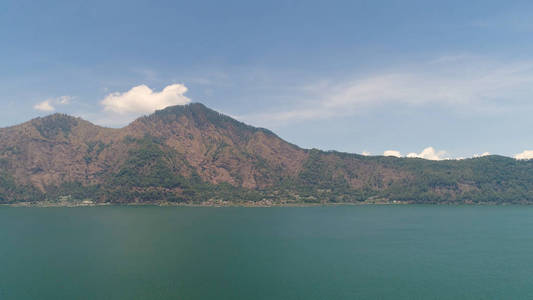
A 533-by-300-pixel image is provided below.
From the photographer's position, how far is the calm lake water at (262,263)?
68438mm

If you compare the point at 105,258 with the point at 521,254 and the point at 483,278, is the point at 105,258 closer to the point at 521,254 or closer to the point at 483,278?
the point at 483,278

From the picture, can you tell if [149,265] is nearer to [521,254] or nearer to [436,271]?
[436,271]

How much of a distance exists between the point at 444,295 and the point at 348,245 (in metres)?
49.4

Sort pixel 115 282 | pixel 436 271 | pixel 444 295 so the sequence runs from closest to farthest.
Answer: pixel 444 295 < pixel 115 282 < pixel 436 271

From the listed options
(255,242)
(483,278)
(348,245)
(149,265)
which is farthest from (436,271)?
(149,265)

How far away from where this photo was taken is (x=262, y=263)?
3548 inches

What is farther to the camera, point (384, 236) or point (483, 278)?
point (384, 236)

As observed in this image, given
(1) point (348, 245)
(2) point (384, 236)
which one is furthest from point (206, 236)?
(2) point (384, 236)

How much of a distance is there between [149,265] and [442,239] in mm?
110161

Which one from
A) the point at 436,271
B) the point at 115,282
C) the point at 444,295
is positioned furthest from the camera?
the point at 436,271

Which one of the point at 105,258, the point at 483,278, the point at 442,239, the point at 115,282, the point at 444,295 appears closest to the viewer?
the point at 444,295

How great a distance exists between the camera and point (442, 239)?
128m

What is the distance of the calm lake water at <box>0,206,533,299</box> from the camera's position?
225 ft

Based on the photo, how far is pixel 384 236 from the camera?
135375mm
